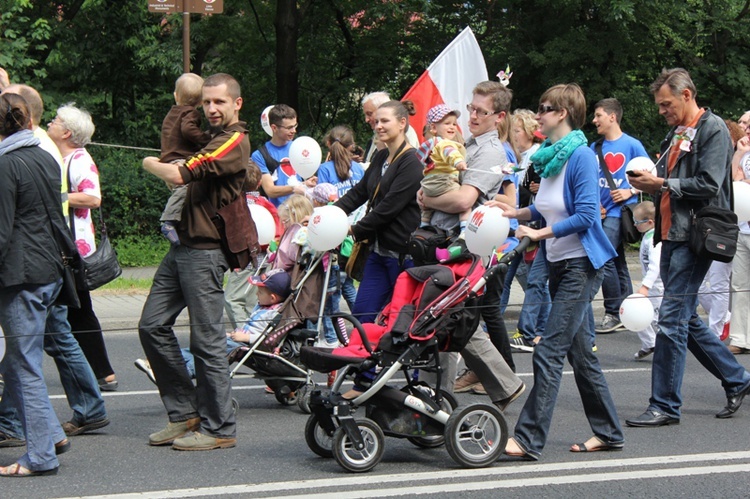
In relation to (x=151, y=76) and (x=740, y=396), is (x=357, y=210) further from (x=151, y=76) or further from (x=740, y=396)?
(x=151, y=76)

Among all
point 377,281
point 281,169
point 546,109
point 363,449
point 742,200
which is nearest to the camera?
point 363,449

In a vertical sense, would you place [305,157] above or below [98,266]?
above

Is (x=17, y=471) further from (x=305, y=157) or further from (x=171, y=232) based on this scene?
(x=305, y=157)

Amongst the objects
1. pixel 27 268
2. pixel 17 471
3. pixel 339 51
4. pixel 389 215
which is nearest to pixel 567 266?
pixel 389 215

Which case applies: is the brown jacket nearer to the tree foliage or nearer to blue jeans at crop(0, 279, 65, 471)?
blue jeans at crop(0, 279, 65, 471)

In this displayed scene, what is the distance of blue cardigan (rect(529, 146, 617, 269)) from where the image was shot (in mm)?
5980

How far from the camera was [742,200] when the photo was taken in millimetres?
8820

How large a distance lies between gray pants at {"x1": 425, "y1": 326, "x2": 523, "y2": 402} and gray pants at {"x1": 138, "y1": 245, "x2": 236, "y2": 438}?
4.63ft

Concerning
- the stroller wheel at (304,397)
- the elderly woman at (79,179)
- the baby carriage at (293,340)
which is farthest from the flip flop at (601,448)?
the elderly woman at (79,179)

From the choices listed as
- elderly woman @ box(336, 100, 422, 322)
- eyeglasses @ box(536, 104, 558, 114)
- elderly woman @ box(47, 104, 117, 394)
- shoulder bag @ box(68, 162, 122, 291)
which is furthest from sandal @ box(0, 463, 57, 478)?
eyeglasses @ box(536, 104, 558, 114)

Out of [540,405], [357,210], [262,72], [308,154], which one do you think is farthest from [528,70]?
[540,405]

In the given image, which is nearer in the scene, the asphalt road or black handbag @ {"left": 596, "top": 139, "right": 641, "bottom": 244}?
the asphalt road

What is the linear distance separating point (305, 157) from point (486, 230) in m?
4.42

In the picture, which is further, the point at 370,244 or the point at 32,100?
the point at 370,244
